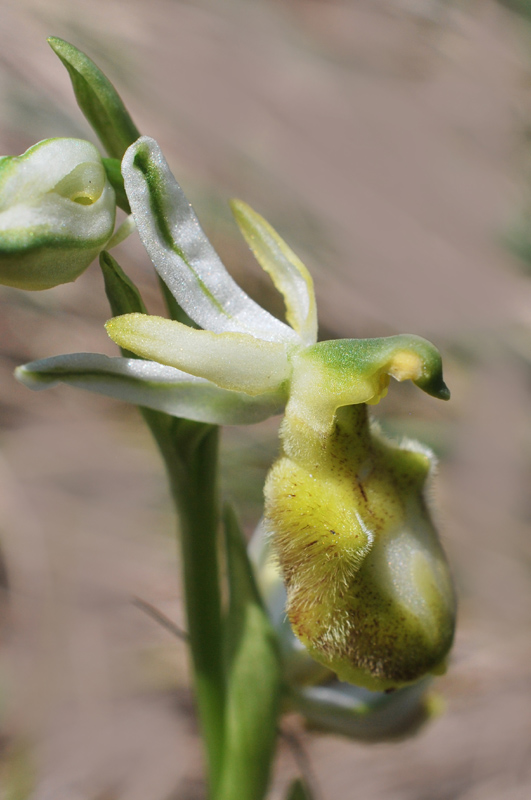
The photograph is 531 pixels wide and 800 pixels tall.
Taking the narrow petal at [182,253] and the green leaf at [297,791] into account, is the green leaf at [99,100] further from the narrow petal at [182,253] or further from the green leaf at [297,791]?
the green leaf at [297,791]

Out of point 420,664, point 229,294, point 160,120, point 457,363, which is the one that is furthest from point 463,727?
point 160,120

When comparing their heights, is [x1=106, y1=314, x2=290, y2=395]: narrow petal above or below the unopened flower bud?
above

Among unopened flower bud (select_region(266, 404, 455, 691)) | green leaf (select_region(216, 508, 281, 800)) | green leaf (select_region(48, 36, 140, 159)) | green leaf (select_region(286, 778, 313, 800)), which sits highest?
green leaf (select_region(48, 36, 140, 159))

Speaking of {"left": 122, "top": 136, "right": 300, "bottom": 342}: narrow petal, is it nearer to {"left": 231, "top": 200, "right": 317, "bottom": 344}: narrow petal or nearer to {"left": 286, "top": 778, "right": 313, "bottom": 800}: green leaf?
{"left": 231, "top": 200, "right": 317, "bottom": 344}: narrow petal

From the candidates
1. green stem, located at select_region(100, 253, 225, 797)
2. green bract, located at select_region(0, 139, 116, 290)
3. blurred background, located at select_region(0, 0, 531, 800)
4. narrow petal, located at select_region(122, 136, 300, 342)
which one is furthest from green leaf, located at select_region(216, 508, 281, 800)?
blurred background, located at select_region(0, 0, 531, 800)

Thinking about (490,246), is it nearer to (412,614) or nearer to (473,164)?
(473,164)

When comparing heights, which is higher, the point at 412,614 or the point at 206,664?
the point at 412,614

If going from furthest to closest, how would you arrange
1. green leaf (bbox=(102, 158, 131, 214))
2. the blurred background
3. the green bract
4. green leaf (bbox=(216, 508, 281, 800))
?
the blurred background < green leaf (bbox=(216, 508, 281, 800)) < green leaf (bbox=(102, 158, 131, 214)) < the green bract

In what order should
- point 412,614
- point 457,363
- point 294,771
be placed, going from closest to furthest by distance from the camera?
point 412,614 → point 294,771 → point 457,363
